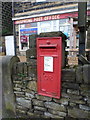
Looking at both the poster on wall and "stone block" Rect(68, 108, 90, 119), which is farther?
the poster on wall

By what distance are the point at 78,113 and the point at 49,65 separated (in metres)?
0.96

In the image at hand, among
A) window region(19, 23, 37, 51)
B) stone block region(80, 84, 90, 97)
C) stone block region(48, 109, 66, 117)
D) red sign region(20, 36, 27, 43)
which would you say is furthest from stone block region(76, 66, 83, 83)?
red sign region(20, 36, 27, 43)

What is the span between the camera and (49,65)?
2.17 metres

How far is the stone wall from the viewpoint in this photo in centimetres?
203

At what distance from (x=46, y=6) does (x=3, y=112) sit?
785 cm

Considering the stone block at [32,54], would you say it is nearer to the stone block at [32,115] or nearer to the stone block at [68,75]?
the stone block at [68,75]

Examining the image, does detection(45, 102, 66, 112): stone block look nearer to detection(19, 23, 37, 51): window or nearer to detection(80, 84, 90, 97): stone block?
detection(80, 84, 90, 97): stone block

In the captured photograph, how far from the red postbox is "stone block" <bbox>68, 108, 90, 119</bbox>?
0.36m

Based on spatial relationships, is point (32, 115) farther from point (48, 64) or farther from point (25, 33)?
point (25, 33)

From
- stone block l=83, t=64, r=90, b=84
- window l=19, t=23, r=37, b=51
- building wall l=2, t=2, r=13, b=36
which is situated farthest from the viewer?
building wall l=2, t=2, r=13, b=36

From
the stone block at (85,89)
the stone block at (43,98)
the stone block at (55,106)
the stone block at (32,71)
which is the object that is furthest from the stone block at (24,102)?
the stone block at (85,89)

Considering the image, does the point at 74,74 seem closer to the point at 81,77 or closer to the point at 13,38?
the point at 81,77

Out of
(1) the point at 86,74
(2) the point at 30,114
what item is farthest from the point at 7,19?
(1) the point at 86,74

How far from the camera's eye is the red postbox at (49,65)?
6.85 feet
